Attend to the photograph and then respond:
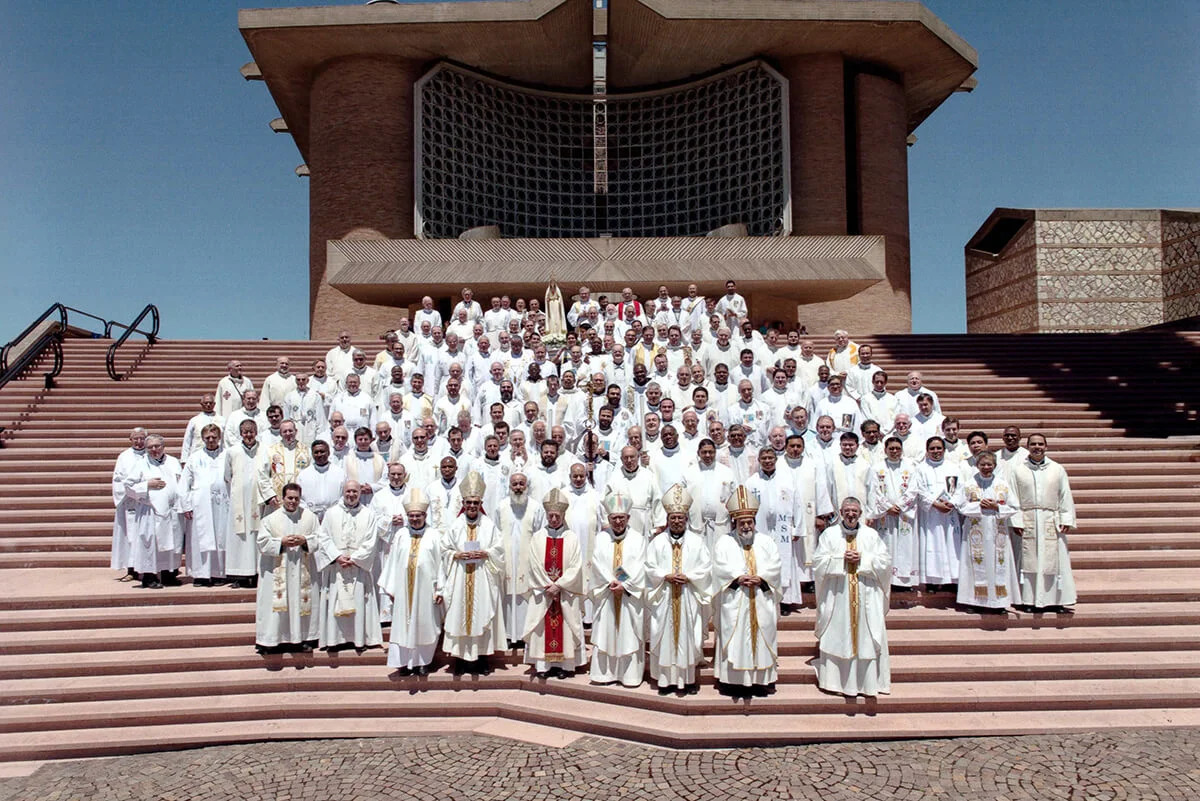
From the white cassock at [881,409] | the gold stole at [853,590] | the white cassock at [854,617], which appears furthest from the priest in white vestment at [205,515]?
the white cassock at [881,409]

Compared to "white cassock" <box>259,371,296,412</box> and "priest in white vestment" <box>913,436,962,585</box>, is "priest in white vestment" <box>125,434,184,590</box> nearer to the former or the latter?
"white cassock" <box>259,371,296,412</box>

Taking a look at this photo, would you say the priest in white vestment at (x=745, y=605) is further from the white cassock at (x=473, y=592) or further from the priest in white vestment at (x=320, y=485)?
the priest in white vestment at (x=320, y=485)

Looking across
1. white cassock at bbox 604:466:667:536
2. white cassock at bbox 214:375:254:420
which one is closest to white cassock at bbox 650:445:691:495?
white cassock at bbox 604:466:667:536

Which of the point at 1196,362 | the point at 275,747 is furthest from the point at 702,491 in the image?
the point at 1196,362

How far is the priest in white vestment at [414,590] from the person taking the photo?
6.28 metres

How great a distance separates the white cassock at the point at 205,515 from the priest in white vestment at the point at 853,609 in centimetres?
592

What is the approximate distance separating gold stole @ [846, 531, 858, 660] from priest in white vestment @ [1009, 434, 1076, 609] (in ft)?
7.13

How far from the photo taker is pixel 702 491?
7.30 meters

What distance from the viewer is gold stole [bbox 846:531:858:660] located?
5766 millimetres

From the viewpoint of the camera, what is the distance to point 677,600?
5.95m

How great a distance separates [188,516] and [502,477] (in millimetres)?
3266

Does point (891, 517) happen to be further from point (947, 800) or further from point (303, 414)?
point (303, 414)

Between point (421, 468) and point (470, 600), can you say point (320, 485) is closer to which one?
point (421, 468)

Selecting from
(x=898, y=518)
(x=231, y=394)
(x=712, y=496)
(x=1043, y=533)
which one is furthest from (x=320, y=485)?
(x=1043, y=533)
